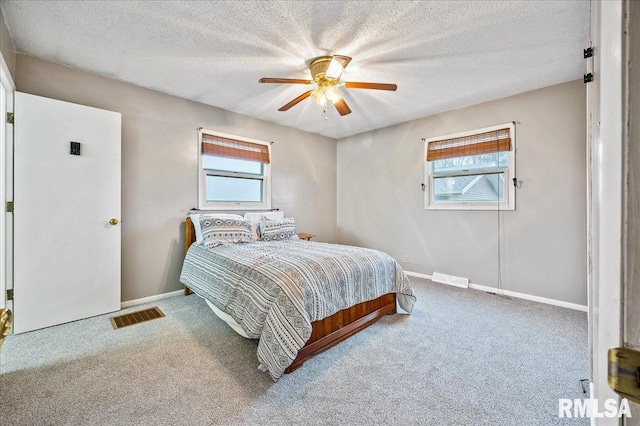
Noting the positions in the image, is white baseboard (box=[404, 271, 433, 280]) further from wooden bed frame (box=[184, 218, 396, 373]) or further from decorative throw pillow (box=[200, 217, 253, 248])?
decorative throw pillow (box=[200, 217, 253, 248])

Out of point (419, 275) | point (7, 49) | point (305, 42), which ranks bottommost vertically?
point (419, 275)

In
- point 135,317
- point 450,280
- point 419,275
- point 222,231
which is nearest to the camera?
point 135,317

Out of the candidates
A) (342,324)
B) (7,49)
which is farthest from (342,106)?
(7,49)

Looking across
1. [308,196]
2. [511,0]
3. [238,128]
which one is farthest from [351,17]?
[308,196]

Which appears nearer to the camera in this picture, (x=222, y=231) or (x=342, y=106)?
(x=342, y=106)

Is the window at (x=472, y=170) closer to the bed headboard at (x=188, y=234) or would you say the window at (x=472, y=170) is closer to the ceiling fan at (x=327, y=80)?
the ceiling fan at (x=327, y=80)

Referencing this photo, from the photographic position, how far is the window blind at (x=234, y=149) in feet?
12.0

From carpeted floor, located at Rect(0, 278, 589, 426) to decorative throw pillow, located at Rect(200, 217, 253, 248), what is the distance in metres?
0.87

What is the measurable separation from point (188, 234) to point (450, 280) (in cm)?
362

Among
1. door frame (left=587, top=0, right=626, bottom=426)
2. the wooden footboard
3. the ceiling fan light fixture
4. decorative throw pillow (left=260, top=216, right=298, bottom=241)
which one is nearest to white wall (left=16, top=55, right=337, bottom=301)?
decorative throw pillow (left=260, top=216, right=298, bottom=241)

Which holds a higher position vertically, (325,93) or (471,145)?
(325,93)

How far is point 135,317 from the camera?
273 centimetres

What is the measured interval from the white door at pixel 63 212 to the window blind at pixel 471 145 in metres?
4.02

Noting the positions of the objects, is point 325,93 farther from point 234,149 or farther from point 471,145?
point 471,145
